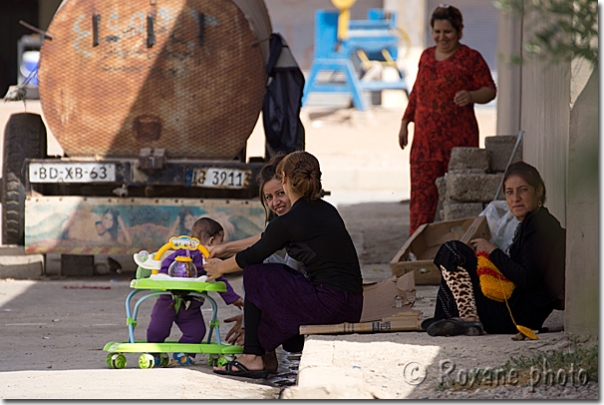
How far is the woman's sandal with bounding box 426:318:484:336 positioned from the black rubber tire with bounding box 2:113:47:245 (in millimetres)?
3946

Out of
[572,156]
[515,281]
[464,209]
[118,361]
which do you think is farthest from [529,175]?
[464,209]

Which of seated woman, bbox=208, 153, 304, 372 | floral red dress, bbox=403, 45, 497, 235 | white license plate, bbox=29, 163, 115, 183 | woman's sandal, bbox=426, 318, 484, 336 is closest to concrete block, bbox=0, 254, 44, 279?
white license plate, bbox=29, 163, 115, 183

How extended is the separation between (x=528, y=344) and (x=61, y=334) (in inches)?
97.6

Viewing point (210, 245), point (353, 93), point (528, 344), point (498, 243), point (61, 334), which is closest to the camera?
point (528, 344)

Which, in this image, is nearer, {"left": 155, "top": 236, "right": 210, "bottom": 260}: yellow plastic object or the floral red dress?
{"left": 155, "top": 236, "right": 210, "bottom": 260}: yellow plastic object

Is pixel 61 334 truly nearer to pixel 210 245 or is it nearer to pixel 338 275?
pixel 210 245

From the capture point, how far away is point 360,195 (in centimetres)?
1375

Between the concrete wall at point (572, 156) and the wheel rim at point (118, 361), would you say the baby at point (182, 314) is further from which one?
the concrete wall at point (572, 156)

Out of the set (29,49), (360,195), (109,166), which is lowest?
(360,195)

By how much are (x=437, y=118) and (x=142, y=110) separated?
2.09 m

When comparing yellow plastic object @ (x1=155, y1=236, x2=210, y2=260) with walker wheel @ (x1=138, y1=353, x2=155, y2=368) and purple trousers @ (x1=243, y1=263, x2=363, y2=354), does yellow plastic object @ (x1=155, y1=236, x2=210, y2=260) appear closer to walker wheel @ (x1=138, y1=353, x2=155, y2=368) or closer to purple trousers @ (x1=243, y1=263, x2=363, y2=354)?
purple trousers @ (x1=243, y1=263, x2=363, y2=354)

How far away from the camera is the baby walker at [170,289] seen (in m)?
4.07

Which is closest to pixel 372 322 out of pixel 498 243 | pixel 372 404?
pixel 372 404

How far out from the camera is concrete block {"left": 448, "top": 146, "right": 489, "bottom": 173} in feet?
21.8
